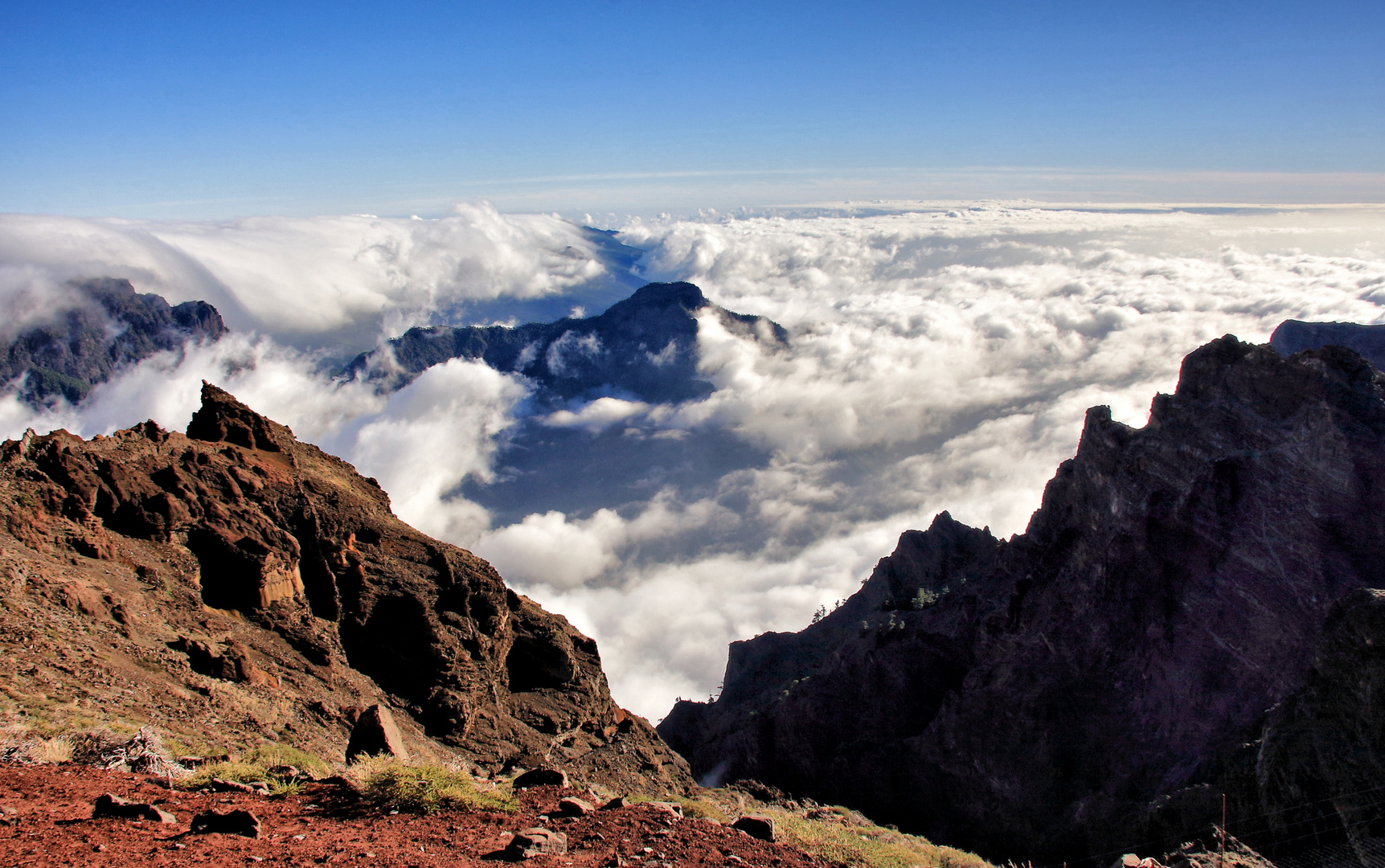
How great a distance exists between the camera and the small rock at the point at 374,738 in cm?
1836

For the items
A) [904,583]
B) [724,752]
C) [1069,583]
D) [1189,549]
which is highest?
[1189,549]

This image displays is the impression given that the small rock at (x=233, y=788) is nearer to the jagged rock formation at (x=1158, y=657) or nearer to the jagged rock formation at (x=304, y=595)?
the jagged rock formation at (x=304, y=595)

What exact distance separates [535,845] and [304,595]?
22.2 metres

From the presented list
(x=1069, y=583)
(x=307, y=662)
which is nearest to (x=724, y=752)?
(x=1069, y=583)

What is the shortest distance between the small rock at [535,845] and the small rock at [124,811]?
17.2ft

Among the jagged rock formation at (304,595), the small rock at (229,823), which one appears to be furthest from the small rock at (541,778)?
the jagged rock formation at (304,595)

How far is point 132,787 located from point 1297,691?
36.4m

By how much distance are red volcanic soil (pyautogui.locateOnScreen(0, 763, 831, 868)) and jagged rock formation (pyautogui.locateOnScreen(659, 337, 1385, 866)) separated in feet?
68.4

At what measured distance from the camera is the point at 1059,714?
1574 inches

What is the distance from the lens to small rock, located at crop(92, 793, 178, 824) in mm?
10164

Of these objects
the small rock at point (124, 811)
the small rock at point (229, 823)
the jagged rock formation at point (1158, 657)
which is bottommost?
the jagged rock formation at point (1158, 657)

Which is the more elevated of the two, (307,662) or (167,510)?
(167,510)

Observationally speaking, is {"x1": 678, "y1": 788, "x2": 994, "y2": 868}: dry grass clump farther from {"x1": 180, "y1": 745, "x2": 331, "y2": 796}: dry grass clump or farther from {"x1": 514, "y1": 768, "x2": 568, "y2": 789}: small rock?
{"x1": 180, "y1": 745, "x2": 331, "y2": 796}: dry grass clump

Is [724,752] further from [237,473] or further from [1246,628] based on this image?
[237,473]
